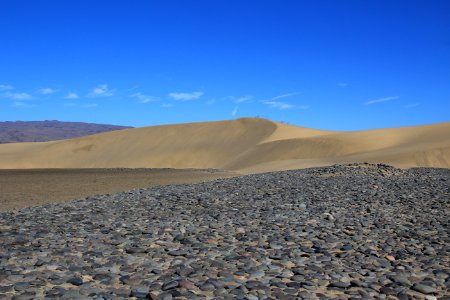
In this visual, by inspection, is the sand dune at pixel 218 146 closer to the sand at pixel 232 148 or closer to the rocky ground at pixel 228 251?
the sand at pixel 232 148

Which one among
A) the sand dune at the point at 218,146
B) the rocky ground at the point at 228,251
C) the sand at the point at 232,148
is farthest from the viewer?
the sand dune at the point at 218,146

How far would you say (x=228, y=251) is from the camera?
6543 millimetres

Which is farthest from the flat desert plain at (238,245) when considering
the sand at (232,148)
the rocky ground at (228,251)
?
the sand at (232,148)

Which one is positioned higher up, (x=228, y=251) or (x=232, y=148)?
(x=232, y=148)

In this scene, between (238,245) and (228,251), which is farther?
(238,245)

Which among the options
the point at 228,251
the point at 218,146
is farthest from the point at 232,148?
the point at 228,251

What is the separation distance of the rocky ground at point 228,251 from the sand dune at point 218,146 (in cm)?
2866

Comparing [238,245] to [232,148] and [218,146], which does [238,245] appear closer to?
[232,148]

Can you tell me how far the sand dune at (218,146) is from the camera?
50.3 m

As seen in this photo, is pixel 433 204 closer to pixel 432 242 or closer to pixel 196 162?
pixel 432 242

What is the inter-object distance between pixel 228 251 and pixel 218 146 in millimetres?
57869

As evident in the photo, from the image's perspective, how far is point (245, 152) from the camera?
186 feet

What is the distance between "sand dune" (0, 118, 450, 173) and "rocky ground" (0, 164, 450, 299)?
28663 millimetres

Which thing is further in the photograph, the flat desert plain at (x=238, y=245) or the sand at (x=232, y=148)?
the sand at (x=232, y=148)
